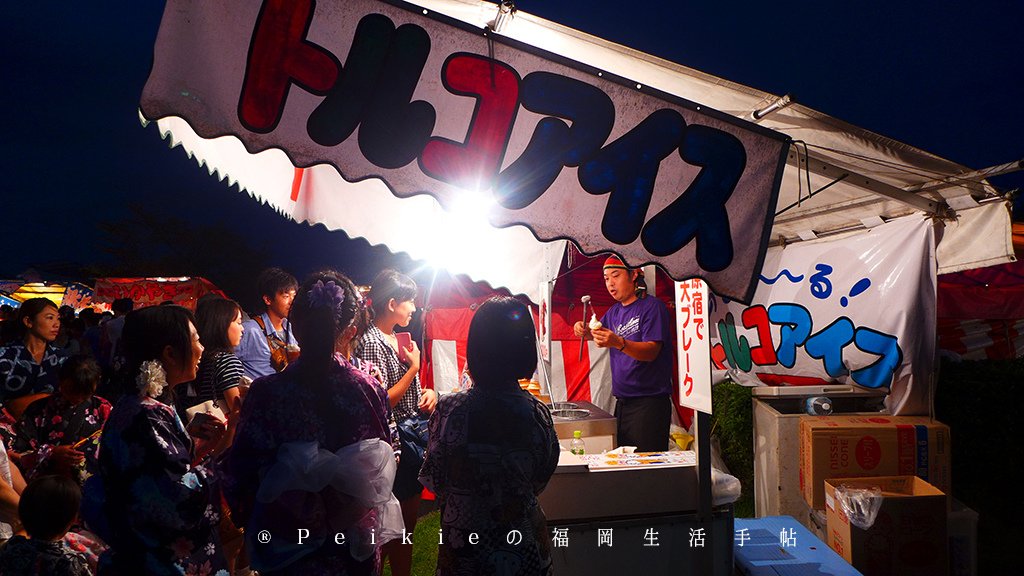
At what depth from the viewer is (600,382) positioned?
757 centimetres

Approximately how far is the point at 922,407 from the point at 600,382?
367 centimetres

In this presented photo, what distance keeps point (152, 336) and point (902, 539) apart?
4.52 meters

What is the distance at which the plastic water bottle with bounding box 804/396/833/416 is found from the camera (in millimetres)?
4940

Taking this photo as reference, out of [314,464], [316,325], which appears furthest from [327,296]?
[314,464]

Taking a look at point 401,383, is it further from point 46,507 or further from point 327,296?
point 46,507

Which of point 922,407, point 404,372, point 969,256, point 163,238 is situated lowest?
point 922,407

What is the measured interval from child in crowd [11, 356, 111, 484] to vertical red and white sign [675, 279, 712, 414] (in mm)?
3507

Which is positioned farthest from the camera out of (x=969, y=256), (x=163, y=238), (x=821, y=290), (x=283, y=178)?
(x=163, y=238)

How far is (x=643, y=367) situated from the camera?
4.29m

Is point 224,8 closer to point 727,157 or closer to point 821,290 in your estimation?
point 727,157

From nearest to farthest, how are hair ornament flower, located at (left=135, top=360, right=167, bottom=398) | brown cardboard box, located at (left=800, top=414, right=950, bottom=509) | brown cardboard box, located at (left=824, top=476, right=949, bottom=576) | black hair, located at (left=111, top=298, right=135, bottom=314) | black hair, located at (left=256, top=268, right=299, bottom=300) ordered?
hair ornament flower, located at (left=135, top=360, right=167, bottom=398), brown cardboard box, located at (left=824, top=476, right=949, bottom=576), black hair, located at (left=256, top=268, right=299, bottom=300), brown cardboard box, located at (left=800, top=414, right=950, bottom=509), black hair, located at (left=111, top=298, right=135, bottom=314)

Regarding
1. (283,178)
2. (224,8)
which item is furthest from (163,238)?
(224,8)

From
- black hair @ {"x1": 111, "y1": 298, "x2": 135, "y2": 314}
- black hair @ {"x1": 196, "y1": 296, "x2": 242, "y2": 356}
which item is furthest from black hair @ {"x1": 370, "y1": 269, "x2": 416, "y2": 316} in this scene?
black hair @ {"x1": 111, "y1": 298, "x2": 135, "y2": 314}

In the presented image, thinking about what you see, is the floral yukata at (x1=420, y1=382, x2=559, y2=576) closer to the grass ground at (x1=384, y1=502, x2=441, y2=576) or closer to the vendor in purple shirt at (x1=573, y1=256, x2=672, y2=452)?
the grass ground at (x1=384, y1=502, x2=441, y2=576)
